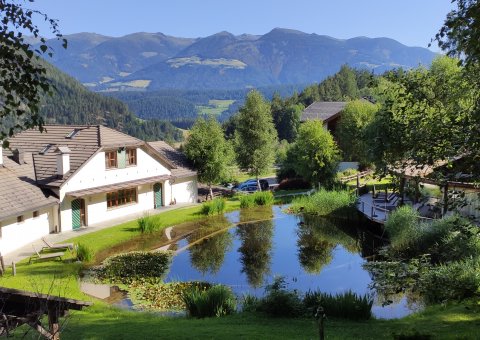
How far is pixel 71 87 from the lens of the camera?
7569 inches

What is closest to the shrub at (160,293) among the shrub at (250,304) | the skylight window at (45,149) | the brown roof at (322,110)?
the shrub at (250,304)

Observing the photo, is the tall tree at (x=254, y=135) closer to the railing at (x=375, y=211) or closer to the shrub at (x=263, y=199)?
the shrub at (x=263, y=199)

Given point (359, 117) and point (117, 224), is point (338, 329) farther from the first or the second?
point (359, 117)

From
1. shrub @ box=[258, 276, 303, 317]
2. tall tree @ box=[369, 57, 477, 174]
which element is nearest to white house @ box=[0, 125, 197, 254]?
shrub @ box=[258, 276, 303, 317]

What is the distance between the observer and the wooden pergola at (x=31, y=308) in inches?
268

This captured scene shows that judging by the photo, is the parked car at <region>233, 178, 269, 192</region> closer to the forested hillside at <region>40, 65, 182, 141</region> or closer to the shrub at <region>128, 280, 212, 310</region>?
the shrub at <region>128, 280, 212, 310</region>

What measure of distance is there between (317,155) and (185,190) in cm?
1062

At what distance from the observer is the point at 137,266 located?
2150cm

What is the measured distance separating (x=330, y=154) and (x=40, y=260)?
900 inches

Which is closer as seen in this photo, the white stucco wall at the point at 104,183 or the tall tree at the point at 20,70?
the tall tree at the point at 20,70

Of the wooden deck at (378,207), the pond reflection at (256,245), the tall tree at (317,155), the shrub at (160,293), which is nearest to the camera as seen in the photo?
the shrub at (160,293)

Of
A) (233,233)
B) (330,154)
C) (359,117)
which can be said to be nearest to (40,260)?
(233,233)

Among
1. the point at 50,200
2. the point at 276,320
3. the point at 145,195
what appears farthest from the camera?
the point at 145,195

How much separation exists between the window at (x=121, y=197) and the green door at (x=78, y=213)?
217 centimetres
